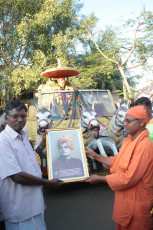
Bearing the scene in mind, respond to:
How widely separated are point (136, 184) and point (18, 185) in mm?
1049

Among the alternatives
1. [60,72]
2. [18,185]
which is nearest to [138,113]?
[18,185]

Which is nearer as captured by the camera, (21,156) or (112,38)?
(21,156)

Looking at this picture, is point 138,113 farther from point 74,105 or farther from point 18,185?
point 74,105

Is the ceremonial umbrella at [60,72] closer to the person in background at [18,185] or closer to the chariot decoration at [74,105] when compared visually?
the chariot decoration at [74,105]

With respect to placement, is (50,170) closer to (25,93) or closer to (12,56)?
(12,56)

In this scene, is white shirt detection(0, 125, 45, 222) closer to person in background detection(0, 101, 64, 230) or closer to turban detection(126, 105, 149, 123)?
person in background detection(0, 101, 64, 230)

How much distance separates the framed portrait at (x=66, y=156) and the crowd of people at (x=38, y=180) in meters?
0.55

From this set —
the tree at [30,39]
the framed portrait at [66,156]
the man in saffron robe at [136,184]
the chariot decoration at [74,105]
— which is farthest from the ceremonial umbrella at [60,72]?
the tree at [30,39]

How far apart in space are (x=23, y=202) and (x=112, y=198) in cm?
264

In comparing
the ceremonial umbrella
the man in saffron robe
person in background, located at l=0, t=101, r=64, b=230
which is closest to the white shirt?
person in background, located at l=0, t=101, r=64, b=230

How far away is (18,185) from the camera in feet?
5.90

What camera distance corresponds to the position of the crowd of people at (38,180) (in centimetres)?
176

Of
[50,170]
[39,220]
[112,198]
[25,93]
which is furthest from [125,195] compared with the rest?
A: [25,93]

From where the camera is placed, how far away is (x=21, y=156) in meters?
1.81
